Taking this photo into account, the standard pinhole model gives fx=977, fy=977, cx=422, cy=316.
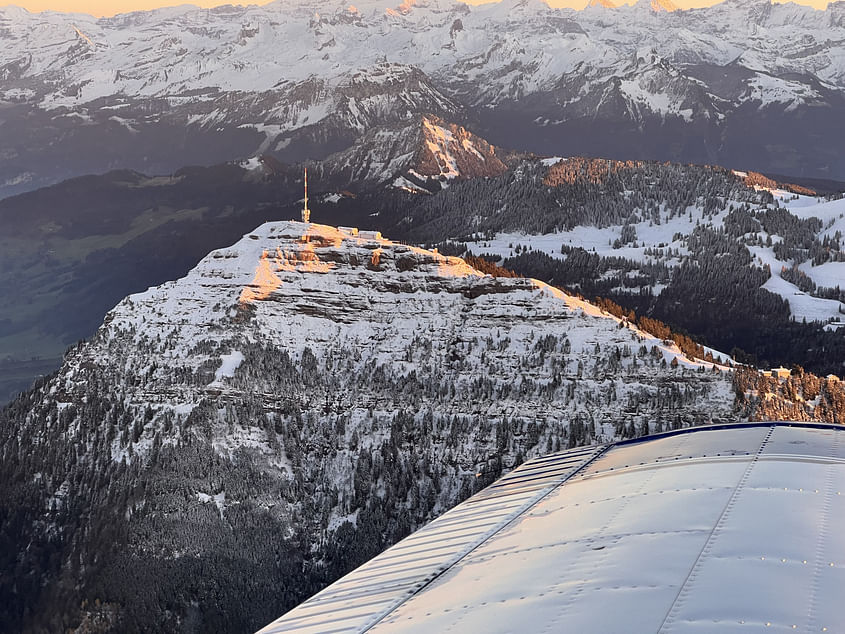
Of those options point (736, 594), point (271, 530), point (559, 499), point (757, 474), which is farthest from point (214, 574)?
point (736, 594)

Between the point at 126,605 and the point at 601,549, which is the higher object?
the point at 601,549

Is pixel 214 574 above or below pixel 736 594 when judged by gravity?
below

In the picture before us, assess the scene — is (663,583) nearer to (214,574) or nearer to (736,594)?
(736,594)

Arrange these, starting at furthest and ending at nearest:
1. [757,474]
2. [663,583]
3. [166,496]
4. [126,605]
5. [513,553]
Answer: [166,496]
[126,605]
[757,474]
[513,553]
[663,583]

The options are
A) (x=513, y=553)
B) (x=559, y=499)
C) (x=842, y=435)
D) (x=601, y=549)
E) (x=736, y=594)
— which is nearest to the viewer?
(x=736, y=594)

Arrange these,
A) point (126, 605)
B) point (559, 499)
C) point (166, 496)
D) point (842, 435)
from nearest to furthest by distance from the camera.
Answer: point (559, 499) < point (842, 435) < point (126, 605) < point (166, 496)

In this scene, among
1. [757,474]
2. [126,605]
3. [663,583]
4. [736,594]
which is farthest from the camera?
[126,605]

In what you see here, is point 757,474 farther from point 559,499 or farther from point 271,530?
point 271,530

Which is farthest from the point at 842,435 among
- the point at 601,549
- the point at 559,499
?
the point at 601,549

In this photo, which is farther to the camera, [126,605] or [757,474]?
[126,605]
